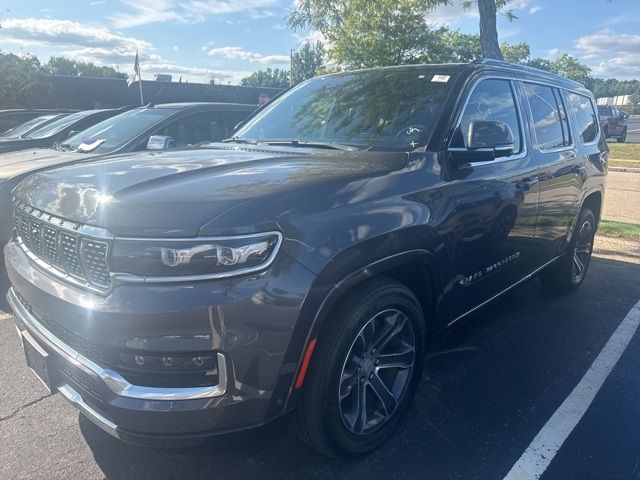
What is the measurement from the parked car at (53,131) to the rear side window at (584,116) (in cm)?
652

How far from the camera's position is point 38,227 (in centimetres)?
250

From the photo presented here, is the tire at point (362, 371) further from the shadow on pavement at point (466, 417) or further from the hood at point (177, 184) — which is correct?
the hood at point (177, 184)

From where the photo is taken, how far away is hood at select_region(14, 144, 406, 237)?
203 centimetres

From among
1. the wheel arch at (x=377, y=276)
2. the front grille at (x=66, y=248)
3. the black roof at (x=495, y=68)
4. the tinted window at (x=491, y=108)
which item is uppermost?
the black roof at (x=495, y=68)

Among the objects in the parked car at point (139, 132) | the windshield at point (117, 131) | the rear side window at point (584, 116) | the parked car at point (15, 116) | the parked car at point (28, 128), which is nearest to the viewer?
the rear side window at point (584, 116)

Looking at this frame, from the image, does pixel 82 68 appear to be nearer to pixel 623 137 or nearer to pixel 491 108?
pixel 623 137

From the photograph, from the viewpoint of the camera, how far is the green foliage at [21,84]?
25406 mm

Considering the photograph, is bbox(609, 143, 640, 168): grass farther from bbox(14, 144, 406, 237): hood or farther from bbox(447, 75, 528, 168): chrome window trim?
bbox(14, 144, 406, 237): hood

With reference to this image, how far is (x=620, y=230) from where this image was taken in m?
7.88

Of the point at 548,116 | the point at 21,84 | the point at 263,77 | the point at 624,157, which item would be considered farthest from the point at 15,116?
the point at 263,77

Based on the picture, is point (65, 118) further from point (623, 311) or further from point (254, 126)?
point (623, 311)

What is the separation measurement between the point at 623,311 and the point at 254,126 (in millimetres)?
3745

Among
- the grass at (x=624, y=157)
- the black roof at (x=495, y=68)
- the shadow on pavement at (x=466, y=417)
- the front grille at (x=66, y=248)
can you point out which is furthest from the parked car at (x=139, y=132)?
the grass at (x=624, y=157)

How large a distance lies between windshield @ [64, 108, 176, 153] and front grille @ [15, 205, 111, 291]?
3559 millimetres
